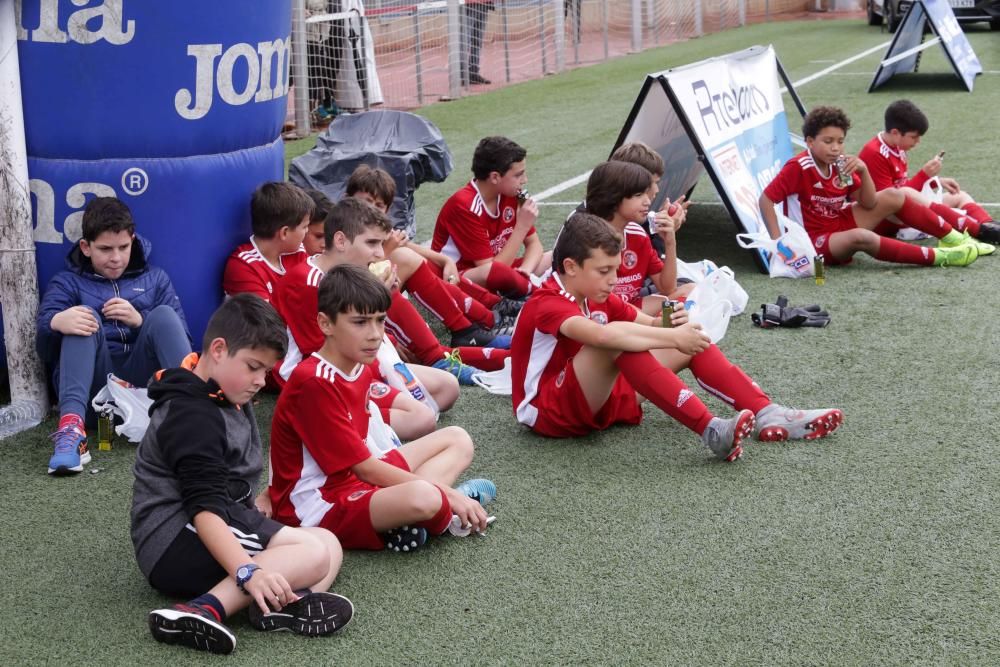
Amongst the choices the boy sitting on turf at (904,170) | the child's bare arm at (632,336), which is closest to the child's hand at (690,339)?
the child's bare arm at (632,336)

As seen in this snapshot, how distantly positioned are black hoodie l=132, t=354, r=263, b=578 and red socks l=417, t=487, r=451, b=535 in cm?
55

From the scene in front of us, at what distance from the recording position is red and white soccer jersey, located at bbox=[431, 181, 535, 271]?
6.26 meters

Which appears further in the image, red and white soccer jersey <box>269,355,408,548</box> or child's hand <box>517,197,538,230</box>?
child's hand <box>517,197,538,230</box>

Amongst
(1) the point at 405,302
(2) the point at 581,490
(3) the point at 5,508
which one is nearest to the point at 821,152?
(1) the point at 405,302

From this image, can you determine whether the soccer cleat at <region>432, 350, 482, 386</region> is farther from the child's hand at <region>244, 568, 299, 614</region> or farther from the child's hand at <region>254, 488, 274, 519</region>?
the child's hand at <region>244, 568, 299, 614</region>

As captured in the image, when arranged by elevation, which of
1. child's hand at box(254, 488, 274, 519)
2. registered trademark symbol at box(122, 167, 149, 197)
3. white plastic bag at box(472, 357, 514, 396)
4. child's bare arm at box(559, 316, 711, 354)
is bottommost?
white plastic bag at box(472, 357, 514, 396)

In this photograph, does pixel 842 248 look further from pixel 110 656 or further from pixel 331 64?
pixel 331 64

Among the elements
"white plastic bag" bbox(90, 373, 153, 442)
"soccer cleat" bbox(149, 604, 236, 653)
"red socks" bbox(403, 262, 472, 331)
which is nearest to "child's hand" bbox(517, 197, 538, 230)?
"red socks" bbox(403, 262, 472, 331)

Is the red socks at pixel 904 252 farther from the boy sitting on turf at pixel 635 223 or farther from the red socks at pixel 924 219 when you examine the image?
the boy sitting on turf at pixel 635 223

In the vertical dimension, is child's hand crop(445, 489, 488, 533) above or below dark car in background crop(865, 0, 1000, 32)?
below

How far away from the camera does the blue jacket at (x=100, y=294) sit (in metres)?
4.62

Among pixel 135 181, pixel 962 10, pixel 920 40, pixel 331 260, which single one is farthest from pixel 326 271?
pixel 962 10

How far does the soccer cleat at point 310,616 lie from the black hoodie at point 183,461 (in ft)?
0.92

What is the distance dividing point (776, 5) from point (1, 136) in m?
25.9
